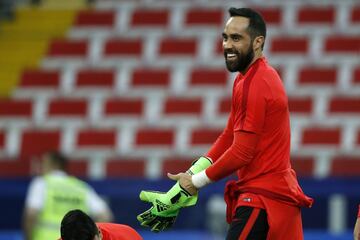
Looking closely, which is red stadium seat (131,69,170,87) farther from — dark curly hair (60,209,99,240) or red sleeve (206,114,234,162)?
dark curly hair (60,209,99,240)

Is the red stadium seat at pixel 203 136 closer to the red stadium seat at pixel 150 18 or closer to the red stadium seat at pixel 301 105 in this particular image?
the red stadium seat at pixel 301 105

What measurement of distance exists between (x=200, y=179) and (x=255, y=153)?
11.1 inches

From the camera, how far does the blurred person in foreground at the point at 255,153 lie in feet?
16.5

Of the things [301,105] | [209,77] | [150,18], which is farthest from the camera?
[150,18]

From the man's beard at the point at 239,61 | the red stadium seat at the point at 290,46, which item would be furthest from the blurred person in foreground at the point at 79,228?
the red stadium seat at the point at 290,46

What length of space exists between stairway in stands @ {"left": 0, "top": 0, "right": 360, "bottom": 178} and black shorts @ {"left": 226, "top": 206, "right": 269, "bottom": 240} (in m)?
5.53

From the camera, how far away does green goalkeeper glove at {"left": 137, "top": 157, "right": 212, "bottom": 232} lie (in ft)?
16.9

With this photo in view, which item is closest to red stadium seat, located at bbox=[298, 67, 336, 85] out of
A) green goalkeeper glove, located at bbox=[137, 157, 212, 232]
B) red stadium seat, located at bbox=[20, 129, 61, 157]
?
red stadium seat, located at bbox=[20, 129, 61, 157]

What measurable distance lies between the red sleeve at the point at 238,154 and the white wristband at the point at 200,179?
0.07 meters

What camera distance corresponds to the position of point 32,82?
1274 centimetres

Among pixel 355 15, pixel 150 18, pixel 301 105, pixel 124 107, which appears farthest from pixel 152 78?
pixel 355 15

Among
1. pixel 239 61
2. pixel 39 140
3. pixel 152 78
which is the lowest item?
pixel 39 140

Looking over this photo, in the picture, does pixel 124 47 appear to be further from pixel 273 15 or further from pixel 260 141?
pixel 260 141

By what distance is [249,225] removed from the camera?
5.05 m
